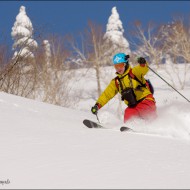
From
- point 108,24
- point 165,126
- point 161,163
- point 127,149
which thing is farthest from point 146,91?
point 108,24

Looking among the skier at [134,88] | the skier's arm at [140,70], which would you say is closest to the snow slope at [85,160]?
Answer: the skier at [134,88]

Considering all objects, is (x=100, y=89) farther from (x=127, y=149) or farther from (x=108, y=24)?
(x=127, y=149)

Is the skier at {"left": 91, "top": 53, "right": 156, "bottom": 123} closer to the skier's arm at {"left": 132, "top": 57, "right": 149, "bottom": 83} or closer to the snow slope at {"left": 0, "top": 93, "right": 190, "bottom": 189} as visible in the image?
the skier's arm at {"left": 132, "top": 57, "right": 149, "bottom": 83}

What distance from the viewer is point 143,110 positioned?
629 centimetres

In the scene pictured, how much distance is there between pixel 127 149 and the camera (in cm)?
342

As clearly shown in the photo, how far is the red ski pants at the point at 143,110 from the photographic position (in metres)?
6.29

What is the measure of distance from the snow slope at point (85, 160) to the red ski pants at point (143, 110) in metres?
2.06

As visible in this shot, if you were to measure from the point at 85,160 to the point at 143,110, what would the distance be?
346 centimetres

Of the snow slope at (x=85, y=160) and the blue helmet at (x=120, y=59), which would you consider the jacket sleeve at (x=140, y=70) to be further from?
the snow slope at (x=85, y=160)

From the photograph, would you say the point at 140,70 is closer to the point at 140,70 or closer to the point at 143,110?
the point at 140,70

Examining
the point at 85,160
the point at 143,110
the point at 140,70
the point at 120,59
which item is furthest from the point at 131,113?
the point at 85,160

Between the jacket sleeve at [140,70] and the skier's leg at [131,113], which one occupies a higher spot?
the jacket sleeve at [140,70]

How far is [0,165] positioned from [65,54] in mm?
20914

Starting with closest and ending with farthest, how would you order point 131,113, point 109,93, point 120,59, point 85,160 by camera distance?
point 85,160, point 120,59, point 131,113, point 109,93
